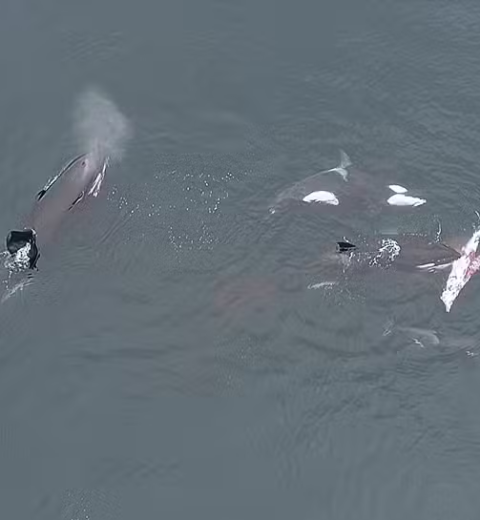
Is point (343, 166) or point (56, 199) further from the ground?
point (56, 199)

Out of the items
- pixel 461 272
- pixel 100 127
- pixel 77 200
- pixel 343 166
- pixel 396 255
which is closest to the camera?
pixel 461 272

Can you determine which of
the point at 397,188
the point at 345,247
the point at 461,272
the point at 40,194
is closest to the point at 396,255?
the point at 345,247

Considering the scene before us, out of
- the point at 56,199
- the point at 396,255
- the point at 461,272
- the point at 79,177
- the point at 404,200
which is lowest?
the point at 461,272

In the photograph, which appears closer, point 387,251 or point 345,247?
point 345,247

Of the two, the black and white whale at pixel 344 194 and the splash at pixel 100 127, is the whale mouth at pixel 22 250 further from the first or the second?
the black and white whale at pixel 344 194

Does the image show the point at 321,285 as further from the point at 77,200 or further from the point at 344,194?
the point at 77,200

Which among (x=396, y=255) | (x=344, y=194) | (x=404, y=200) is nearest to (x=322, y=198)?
(x=344, y=194)

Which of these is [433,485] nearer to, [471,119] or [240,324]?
[240,324]

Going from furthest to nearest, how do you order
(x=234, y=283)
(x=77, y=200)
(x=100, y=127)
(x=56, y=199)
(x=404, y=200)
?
(x=100, y=127)
(x=404, y=200)
(x=77, y=200)
(x=56, y=199)
(x=234, y=283)
